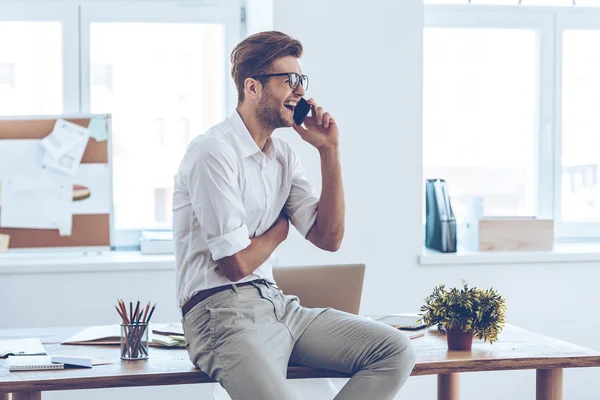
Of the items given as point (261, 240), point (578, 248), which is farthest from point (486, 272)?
point (261, 240)

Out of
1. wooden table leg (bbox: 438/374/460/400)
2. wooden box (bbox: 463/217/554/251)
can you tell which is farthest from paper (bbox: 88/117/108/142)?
Result: wooden table leg (bbox: 438/374/460/400)

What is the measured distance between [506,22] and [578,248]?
1.17 metres

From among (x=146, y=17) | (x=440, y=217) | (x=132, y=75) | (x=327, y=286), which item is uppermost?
(x=146, y=17)

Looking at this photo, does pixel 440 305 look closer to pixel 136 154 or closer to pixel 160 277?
pixel 160 277

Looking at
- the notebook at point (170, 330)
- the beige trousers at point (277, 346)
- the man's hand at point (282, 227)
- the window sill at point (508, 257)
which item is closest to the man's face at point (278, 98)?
the man's hand at point (282, 227)

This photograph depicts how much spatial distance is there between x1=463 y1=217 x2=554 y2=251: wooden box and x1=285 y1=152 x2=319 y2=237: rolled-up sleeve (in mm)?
1582

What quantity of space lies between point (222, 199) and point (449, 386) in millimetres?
1019

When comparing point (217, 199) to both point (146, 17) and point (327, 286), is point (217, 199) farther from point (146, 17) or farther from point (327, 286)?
point (146, 17)

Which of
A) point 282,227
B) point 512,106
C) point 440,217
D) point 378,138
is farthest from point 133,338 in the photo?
point 512,106

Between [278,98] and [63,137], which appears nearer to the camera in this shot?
[278,98]

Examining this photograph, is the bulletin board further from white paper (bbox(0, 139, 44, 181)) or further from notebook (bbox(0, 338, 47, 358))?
notebook (bbox(0, 338, 47, 358))

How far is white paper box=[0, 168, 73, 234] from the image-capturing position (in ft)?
11.8

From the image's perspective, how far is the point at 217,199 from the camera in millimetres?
2059

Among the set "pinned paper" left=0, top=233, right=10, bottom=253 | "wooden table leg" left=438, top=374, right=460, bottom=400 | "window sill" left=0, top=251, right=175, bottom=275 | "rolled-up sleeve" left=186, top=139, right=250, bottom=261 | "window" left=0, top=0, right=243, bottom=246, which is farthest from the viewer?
"window" left=0, top=0, right=243, bottom=246
